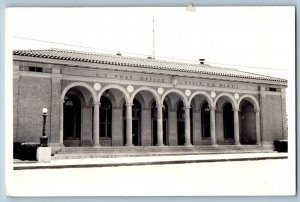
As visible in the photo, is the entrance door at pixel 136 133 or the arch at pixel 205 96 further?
the entrance door at pixel 136 133

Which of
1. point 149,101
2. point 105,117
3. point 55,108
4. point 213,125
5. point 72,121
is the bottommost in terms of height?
point 213,125

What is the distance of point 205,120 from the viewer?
87.1 feet

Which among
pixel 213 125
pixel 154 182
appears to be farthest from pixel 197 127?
pixel 154 182

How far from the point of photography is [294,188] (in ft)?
41.7

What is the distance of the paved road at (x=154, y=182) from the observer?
497 inches

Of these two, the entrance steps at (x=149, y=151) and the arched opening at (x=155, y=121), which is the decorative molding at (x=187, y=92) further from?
the entrance steps at (x=149, y=151)

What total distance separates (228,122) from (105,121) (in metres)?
6.47

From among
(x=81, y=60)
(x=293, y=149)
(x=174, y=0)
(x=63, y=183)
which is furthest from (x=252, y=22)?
(x=81, y=60)

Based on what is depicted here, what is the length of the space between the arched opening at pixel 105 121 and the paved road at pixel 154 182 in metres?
9.17

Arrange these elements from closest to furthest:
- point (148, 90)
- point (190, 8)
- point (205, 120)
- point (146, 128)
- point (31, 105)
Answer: point (190, 8), point (31, 105), point (148, 90), point (146, 128), point (205, 120)

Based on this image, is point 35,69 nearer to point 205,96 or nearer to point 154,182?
point 205,96

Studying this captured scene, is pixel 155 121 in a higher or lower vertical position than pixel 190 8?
→ lower

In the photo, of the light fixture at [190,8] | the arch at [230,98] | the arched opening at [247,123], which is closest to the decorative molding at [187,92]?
Answer: the arch at [230,98]

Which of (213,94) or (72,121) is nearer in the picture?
(72,121)
